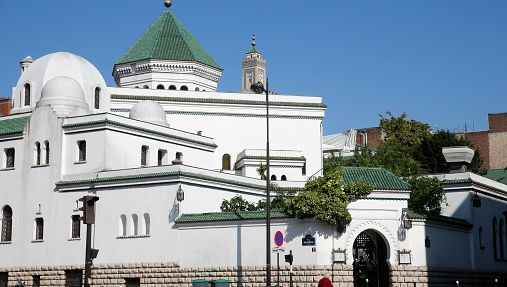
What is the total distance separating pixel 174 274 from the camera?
142ft

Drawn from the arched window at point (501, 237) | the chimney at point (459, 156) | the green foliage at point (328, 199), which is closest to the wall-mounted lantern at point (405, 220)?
the green foliage at point (328, 199)

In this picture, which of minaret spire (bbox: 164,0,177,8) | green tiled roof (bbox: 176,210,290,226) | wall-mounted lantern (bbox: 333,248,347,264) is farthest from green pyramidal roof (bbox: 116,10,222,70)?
wall-mounted lantern (bbox: 333,248,347,264)

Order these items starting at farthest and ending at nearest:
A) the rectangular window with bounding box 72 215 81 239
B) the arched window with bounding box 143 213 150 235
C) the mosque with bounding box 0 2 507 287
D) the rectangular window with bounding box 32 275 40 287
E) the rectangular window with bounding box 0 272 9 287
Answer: the rectangular window with bounding box 0 272 9 287
the rectangular window with bounding box 32 275 40 287
the rectangular window with bounding box 72 215 81 239
the arched window with bounding box 143 213 150 235
the mosque with bounding box 0 2 507 287

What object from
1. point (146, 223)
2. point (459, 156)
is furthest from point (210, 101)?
point (459, 156)

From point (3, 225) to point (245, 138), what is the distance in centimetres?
2021

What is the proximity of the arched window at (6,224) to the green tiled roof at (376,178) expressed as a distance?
20.8 m

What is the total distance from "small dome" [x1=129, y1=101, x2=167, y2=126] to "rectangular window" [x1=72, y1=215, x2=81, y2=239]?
370 inches

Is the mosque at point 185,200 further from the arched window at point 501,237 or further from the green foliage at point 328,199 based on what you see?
the green foliage at point 328,199

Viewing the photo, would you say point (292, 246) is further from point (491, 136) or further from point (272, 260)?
point (491, 136)

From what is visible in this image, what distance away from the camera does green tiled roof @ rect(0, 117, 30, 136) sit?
50656 millimetres

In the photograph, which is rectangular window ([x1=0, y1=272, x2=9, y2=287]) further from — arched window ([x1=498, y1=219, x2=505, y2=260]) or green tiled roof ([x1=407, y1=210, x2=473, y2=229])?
arched window ([x1=498, y1=219, x2=505, y2=260])

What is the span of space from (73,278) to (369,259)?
16670 millimetres

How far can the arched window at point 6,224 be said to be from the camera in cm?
4994

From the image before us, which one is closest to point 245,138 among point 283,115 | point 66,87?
point 283,115
